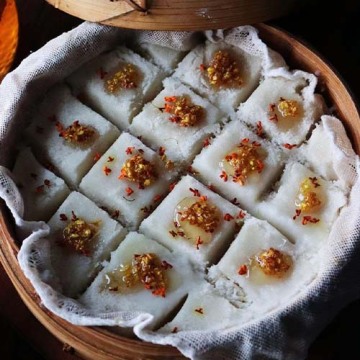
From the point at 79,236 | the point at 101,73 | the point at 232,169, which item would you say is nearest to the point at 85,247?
the point at 79,236

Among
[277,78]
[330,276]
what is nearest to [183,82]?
[277,78]

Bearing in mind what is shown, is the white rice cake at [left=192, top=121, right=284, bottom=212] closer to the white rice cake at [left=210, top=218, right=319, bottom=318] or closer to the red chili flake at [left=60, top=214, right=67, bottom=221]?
the white rice cake at [left=210, top=218, right=319, bottom=318]

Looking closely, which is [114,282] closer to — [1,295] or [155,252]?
[155,252]

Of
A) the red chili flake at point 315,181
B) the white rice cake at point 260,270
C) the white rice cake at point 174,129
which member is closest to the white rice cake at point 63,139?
the white rice cake at point 174,129

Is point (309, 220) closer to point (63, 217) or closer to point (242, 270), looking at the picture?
point (242, 270)

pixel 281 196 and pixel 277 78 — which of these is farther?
pixel 277 78

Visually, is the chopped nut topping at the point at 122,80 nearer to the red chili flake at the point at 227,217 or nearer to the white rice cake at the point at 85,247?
the white rice cake at the point at 85,247
